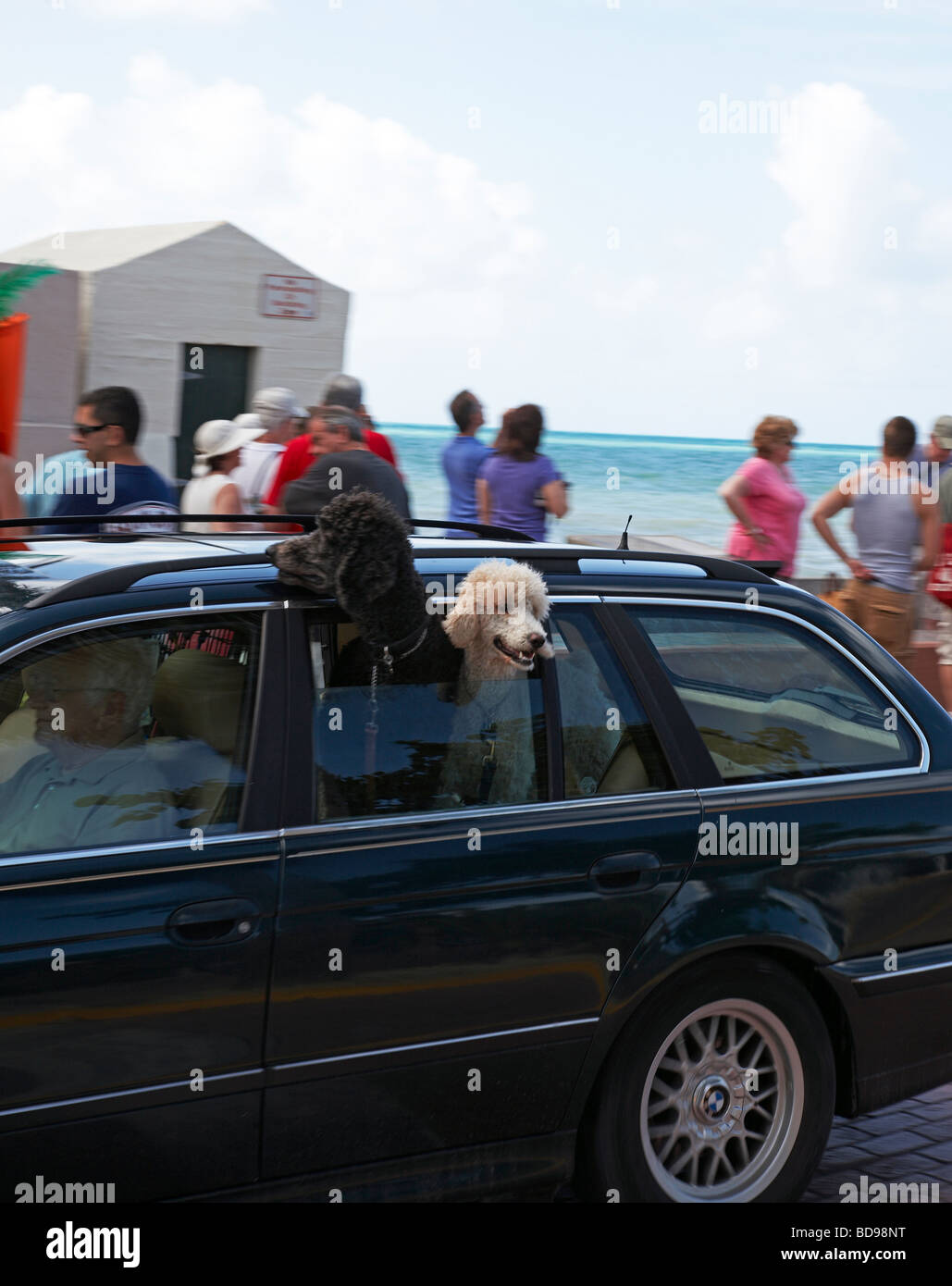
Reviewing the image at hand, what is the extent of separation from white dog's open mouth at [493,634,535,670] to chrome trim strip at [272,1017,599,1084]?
0.84 meters

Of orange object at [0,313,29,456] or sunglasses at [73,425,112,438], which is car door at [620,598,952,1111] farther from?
orange object at [0,313,29,456]

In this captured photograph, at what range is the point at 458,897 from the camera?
331 cm

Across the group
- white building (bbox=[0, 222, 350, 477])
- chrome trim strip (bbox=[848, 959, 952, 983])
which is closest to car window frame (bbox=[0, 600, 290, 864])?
chrome trim strip (bbox=[848, 959, 952, 983])

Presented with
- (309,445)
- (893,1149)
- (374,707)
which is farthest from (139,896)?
(309,445)

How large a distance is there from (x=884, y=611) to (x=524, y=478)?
6.96ft

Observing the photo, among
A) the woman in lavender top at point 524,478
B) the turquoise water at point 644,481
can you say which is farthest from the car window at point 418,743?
the turquoise water at point 644,481

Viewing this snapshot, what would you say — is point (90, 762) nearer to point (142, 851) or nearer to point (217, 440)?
point (142, 851)

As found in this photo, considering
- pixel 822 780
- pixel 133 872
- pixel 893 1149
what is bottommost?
pixel 893 1149

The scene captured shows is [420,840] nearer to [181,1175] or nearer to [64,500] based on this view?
[181,1175]

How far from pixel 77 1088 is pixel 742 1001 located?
1.69 metres

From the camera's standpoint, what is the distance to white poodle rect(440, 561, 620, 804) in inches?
136

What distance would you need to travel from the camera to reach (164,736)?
10.6 ft

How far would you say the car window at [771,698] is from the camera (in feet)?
12.6

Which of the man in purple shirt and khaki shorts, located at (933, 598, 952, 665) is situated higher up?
the man in purple shirt
